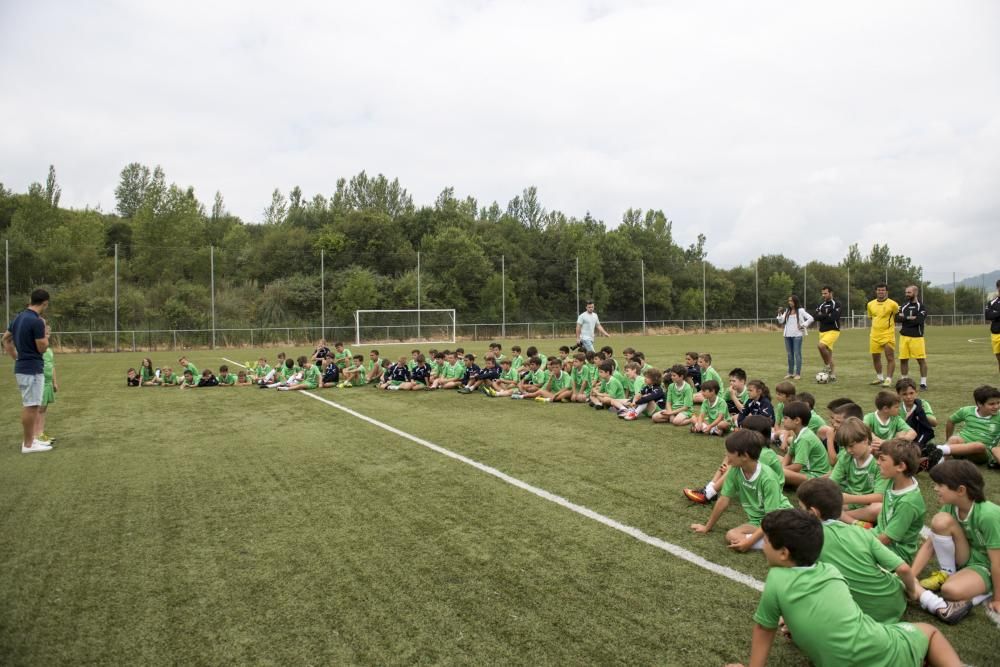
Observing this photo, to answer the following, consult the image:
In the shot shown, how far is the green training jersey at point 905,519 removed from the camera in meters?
4.16

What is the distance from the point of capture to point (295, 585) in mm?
4211

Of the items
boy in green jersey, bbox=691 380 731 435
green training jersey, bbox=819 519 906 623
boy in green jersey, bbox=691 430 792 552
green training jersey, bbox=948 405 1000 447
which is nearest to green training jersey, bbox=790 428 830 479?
boy in green jersey, bbox=691 430 792 552

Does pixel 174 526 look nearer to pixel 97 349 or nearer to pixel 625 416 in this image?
pixel 625 416

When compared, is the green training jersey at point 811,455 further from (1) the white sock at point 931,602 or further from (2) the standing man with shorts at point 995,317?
(2) the standing man with shorts at point 995,317

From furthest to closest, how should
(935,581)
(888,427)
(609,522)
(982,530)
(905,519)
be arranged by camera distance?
(888,427) < (609,522) < (905,519) < (935,581) < (982,530)

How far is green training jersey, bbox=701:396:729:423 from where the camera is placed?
9062 mm

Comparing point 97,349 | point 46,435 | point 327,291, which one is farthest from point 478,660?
point 327,291

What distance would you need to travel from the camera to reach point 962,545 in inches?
160

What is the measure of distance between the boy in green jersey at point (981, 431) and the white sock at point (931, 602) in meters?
3.44

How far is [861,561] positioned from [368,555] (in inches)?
125

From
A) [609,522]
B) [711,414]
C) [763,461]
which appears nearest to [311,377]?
[711,414]

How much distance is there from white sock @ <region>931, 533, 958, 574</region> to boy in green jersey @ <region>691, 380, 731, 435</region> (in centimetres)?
456

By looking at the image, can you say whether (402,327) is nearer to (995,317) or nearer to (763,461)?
(995,317)

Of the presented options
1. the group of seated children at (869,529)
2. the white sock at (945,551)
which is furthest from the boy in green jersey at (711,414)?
the white sock at (945,551)
